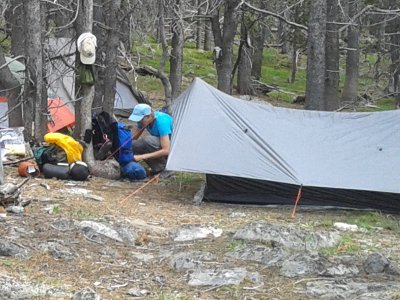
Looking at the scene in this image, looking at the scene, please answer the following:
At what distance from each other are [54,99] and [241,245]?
827 centimetres

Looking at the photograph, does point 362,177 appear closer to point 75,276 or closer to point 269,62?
point 75,276

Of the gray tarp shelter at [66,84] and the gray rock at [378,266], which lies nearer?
the gray rock at [378,266]

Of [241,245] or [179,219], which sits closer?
[241,245]

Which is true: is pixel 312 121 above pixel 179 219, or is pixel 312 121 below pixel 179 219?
above

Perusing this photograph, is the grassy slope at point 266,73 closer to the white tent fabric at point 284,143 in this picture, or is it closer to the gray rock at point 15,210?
the white tent fabric at point 284,143

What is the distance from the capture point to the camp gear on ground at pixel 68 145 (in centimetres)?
895

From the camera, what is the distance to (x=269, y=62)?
1296 inches

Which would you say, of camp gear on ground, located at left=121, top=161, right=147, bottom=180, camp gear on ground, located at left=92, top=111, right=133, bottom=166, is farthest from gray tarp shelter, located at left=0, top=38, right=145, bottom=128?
camp gear on ground, located at left=121, top=161, right=147, bottom=180

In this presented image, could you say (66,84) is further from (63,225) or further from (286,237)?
(286,237)

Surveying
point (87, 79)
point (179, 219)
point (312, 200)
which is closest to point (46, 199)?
point (179, 219)

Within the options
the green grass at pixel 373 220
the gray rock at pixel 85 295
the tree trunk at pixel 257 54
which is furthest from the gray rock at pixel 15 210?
the tree trunk at pixel 257 54

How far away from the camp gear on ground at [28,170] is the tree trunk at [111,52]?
2427 mm

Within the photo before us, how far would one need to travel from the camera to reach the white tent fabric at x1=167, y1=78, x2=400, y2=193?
8.41m

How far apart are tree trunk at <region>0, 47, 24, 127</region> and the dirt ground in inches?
57.5
